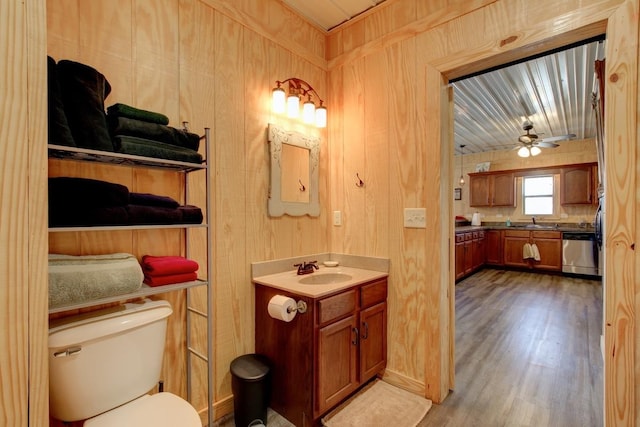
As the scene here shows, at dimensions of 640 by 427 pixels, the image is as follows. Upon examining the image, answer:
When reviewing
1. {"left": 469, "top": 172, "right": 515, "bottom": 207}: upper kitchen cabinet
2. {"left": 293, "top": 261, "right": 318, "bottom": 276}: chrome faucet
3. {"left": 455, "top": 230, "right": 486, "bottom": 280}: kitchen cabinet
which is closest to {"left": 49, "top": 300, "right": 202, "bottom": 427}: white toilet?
{"left": 293, "top": 261, "right": 318, "bottom": 276}: chrome faucet

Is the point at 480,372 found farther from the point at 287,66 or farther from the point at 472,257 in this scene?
the point at 472,257

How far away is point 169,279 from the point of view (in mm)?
1340

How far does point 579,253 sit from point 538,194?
1.54 m

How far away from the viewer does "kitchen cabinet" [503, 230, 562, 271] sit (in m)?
5.54

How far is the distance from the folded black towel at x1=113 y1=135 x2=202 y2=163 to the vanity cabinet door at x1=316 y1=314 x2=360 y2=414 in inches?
44.7

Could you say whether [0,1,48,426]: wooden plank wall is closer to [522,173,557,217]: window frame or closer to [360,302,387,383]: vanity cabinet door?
[360,302,387,383]: vanity cabinet door

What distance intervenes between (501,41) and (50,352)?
2.56 meters

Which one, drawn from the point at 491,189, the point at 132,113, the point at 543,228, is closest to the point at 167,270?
the point at 132,113

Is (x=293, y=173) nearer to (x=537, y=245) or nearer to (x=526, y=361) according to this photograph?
(x=526, y=361)

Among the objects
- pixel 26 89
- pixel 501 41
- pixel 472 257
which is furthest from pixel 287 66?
pixel 472 257

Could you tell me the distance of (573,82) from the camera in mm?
3369

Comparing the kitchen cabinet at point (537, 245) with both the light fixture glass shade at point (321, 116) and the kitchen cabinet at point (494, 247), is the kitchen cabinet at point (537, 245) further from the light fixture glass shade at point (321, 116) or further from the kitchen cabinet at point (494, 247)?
the light fixture glass shade at point (321, 116)

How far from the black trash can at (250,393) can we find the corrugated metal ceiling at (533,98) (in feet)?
9.80

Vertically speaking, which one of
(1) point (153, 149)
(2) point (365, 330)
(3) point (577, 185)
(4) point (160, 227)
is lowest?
(2) point (365, 330)
